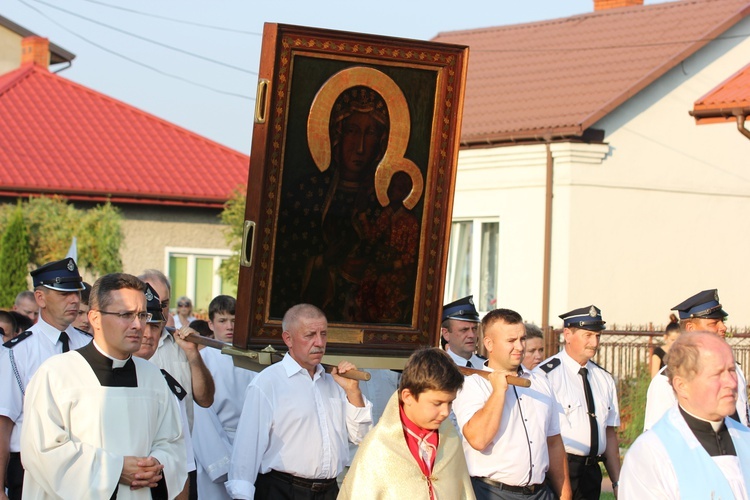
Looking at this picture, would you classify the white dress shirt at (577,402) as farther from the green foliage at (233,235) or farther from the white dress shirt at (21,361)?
the green foliage at (233,235)

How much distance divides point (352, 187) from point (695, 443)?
3441 millimetres

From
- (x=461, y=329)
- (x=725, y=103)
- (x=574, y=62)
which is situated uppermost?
(x=574, y=62)

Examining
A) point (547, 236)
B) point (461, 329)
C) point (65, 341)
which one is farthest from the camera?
point (547, 236)

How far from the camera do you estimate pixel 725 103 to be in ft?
44.1

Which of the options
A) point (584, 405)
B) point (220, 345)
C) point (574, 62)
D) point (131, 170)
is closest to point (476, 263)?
point (574, 62)

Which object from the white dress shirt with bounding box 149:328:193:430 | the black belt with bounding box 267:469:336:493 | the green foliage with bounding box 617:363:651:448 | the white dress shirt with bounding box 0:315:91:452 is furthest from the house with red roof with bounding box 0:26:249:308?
the black belt with bounding box 267:469:336:493

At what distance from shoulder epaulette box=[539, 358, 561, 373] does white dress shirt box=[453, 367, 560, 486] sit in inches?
54.7

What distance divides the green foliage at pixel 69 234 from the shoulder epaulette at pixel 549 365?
50.1ft

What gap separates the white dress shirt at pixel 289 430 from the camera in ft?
22.7

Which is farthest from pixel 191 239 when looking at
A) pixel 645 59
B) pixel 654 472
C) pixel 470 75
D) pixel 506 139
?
pixel 654 472

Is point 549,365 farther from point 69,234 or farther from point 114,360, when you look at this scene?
point 69,234

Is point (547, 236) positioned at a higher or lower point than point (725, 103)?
lower

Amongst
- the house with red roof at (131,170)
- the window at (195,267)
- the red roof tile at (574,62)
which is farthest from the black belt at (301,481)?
the window at (195,267)

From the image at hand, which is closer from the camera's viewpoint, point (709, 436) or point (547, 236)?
point (709, 436)
